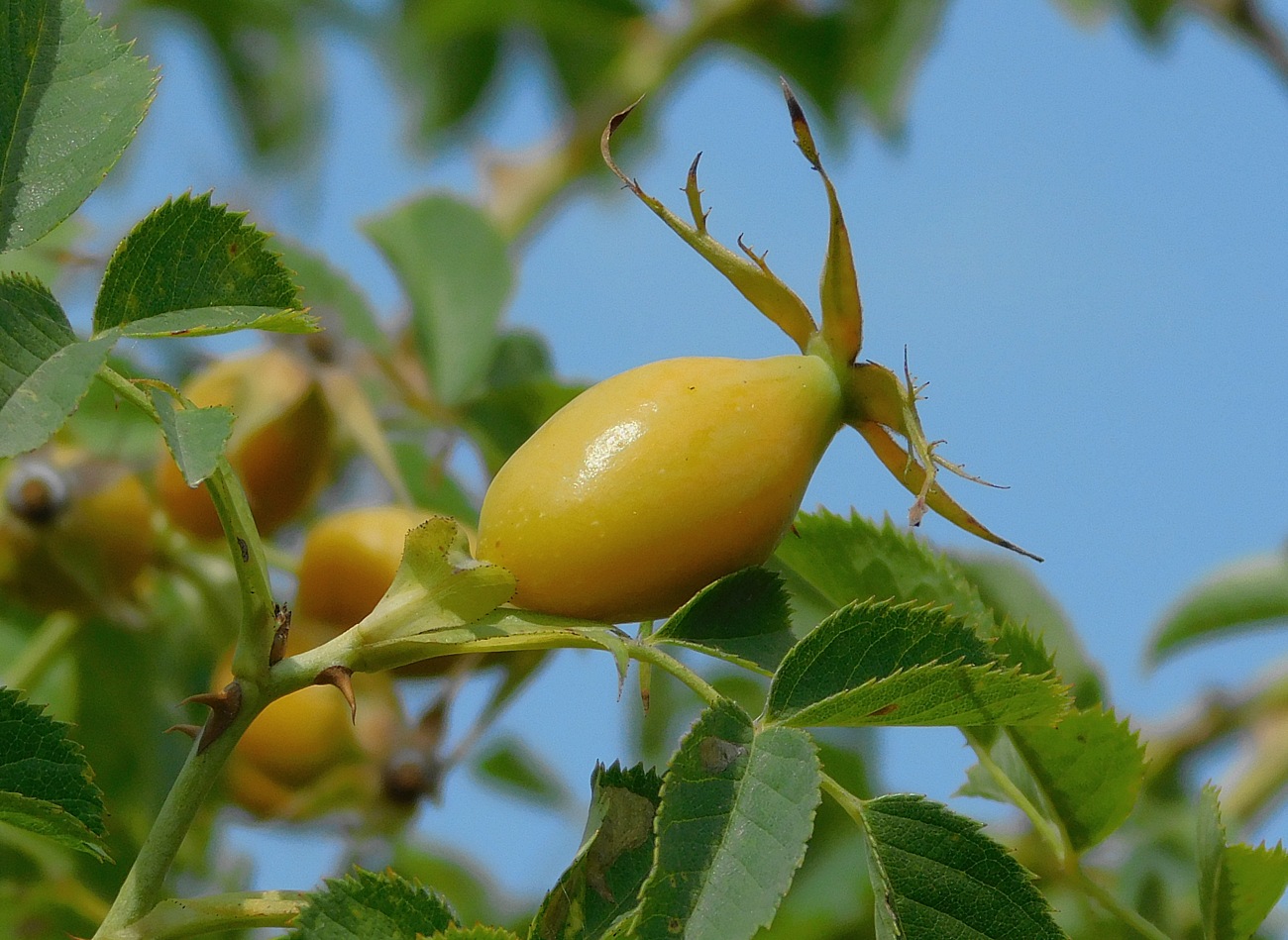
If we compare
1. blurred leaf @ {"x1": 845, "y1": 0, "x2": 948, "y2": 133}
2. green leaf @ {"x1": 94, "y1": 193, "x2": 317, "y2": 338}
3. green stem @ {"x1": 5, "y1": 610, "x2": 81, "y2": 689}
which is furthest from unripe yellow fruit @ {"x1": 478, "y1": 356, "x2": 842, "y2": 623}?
blurred leaf @ {"x1": 845, "y1": 0, "x2": 948, "y2": 133}

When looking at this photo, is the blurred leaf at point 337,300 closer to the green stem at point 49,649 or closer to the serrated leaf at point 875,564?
the green stem at point 49,649

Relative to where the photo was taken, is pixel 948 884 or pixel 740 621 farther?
pixel 740 621

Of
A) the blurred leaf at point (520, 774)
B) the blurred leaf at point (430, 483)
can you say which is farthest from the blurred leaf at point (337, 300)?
the blurred leaf at point (520, 774)

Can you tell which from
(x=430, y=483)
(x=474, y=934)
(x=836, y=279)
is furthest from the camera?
(x=430, y=483)

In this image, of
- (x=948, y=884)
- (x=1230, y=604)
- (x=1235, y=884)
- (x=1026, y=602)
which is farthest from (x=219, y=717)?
(x=1230, y=604)

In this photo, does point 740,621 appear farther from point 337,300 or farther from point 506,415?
point 337,300

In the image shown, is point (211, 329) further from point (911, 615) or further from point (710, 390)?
point (911, 615)
